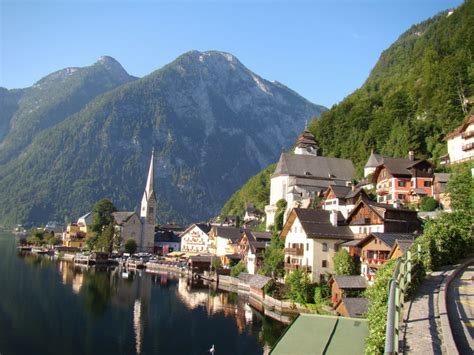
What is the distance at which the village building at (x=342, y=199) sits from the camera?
6150cm

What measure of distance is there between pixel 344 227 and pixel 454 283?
3621 centimetres

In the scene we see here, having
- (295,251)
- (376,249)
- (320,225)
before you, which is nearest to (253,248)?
(295,251)

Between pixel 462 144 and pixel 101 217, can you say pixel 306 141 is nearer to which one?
pixel 462 144

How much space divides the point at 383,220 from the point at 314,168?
43.7 metres

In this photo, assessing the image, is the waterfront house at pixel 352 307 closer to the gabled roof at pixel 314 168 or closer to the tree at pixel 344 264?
the tree at pixel 344 264

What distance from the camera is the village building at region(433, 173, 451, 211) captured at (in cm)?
5969

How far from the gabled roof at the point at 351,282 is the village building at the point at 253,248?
26139 mm

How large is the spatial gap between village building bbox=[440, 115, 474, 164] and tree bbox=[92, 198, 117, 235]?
3620 inches

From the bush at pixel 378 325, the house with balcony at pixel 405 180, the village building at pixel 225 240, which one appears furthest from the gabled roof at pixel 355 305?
the village building at pixel 225 240

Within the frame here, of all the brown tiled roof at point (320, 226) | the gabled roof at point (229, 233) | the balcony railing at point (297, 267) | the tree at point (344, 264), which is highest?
the brown tiled roof at point (320, 226)

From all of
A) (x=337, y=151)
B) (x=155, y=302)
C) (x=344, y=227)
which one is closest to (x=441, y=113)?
(x=337, y=151)

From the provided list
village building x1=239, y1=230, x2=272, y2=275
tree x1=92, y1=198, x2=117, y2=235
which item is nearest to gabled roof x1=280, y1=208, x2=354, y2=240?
village building x1=239, y1=230, x2=272, y2=275

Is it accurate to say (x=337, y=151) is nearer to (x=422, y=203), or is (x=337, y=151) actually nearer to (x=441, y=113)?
(x=441, y=113)

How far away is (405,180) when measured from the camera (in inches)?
2613
